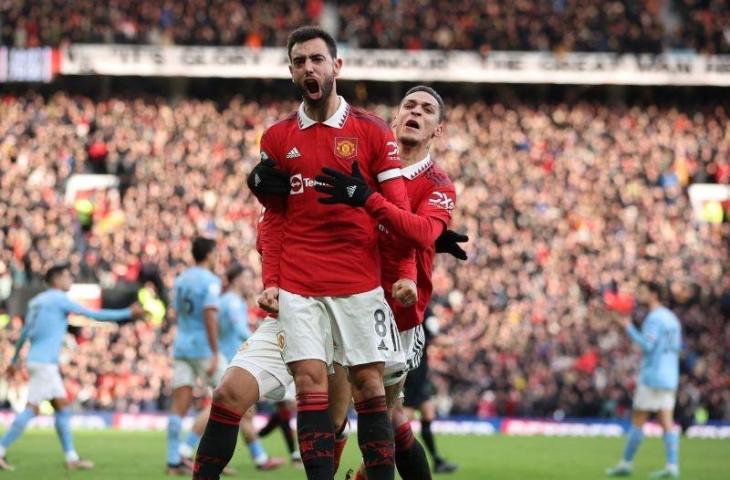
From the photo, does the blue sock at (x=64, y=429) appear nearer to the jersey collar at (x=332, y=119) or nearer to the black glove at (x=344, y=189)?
the jersey collar at (x=332, y=119)

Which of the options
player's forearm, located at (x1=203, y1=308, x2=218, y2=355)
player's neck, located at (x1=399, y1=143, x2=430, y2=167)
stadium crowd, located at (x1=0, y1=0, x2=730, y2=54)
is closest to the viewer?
player's neck, located at (x1=399, y1=143, x2=430, y2=167)

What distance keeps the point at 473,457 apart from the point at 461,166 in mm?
19265

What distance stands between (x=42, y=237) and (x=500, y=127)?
587 inches

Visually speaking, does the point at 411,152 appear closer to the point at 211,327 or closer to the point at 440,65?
the point at 211,327

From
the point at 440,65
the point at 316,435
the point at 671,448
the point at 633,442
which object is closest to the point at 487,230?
the point at 440,65

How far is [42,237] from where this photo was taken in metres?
30.6

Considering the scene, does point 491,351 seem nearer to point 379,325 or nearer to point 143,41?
point 143,41

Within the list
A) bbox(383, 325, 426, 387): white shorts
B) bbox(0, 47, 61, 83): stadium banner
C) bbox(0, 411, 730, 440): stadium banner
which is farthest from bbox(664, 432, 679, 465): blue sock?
bbox(0, 47, 61, 83): stadium banner

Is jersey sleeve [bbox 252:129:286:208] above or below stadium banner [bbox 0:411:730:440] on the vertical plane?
above

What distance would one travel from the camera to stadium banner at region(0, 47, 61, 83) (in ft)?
122

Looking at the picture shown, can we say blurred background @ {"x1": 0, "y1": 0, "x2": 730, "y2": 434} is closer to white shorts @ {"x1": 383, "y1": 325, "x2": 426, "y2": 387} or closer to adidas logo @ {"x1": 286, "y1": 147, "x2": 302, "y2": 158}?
white shorts @ {"x1": 383, "y1": 325, "x2": 426, "y2": 387}

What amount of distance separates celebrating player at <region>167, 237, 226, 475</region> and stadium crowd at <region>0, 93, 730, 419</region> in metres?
13.5

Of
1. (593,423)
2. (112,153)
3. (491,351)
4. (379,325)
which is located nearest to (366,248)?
(379,325)

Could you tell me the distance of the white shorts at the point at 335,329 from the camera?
22.1ft
